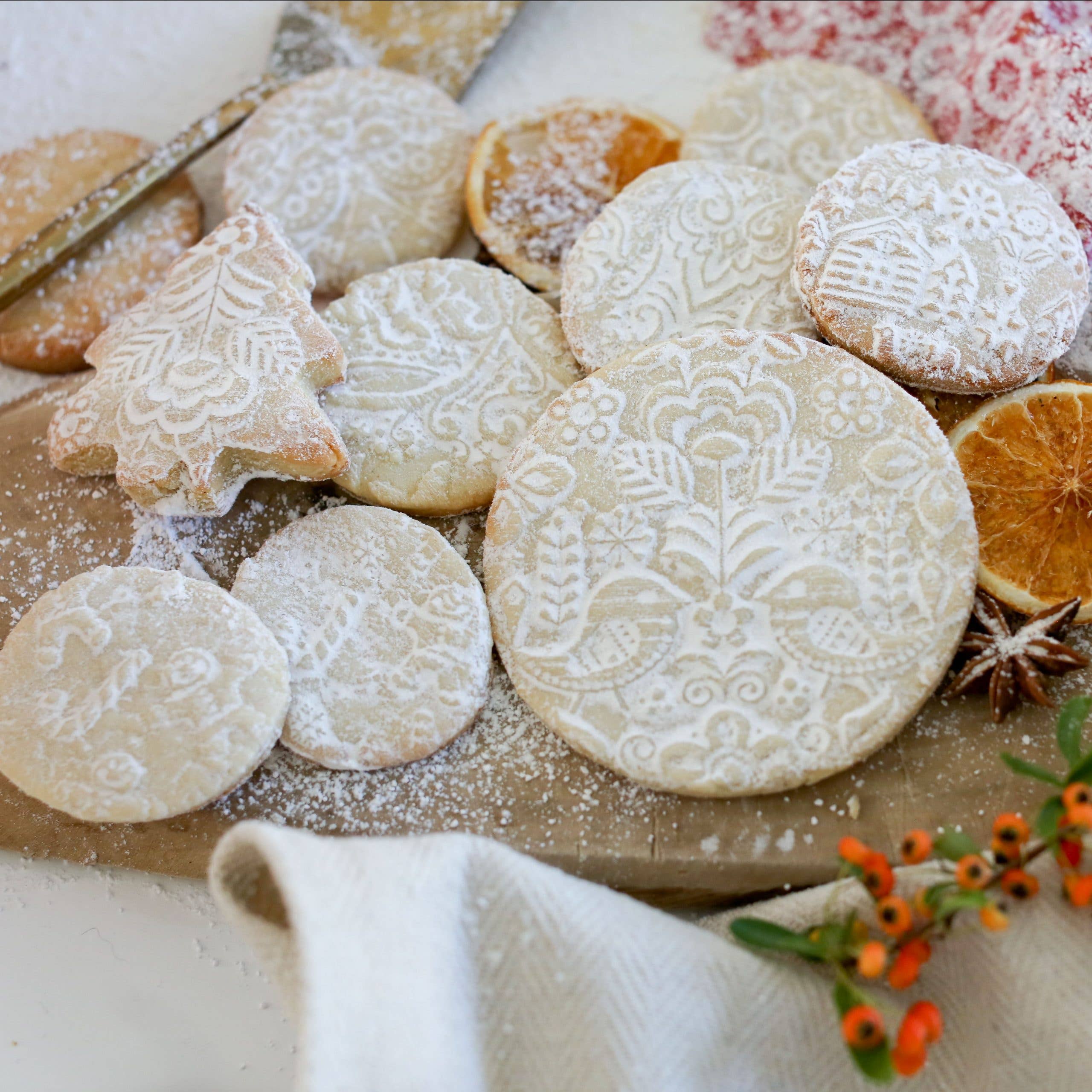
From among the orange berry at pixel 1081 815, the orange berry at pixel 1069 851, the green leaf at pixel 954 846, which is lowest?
the orange berry at pixel 1069 851

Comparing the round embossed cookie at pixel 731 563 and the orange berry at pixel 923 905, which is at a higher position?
the round embossed cookie at pixel 731 563

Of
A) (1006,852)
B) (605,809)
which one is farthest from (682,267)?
(1006,852)

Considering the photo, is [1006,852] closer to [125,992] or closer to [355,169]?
[125,992]

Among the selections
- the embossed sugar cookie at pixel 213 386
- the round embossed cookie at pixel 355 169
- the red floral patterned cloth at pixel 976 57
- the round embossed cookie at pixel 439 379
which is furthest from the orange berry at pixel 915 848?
the round embossed cookie at pixel 355 169

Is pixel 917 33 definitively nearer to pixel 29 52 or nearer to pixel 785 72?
pixel 785 72

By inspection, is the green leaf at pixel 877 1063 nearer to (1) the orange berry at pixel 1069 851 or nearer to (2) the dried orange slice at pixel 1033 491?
(1) the orange berry at pixel 1069 851

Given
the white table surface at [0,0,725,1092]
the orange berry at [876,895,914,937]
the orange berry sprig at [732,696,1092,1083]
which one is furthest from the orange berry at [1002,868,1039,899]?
the white table surface at [0,0,725,1092]

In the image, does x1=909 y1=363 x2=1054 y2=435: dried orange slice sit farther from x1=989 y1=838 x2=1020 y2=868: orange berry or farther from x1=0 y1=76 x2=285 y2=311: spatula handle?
x1=0 y1=76 x2=285 y2=311: spatula handle

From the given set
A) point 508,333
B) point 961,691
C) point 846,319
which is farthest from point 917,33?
point 961,691
